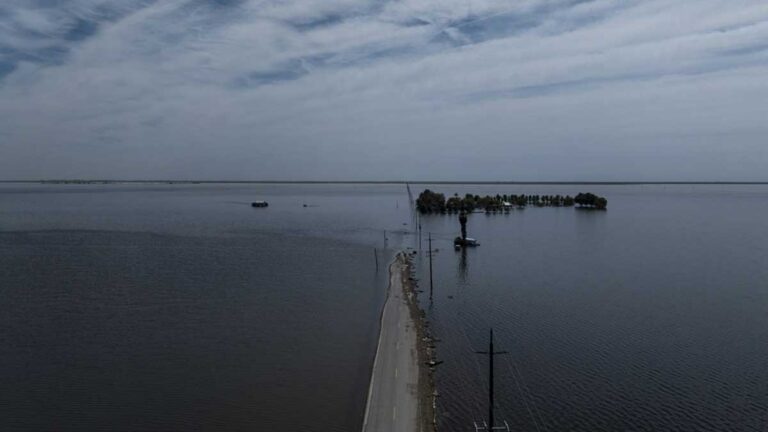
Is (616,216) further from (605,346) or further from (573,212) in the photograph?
(605,346)

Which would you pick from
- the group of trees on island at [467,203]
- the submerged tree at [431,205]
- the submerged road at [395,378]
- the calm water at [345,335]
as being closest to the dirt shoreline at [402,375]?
the submerged road at [395,378]

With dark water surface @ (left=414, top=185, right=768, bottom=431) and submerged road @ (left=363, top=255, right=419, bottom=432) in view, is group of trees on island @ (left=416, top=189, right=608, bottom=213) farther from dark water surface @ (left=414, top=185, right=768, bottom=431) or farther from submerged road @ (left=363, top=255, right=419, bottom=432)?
submerged road @ (left=363, top=255, right=419, bottom=432)

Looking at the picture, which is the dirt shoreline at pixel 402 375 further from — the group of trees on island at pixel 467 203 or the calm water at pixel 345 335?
the group of trees on island at pixel 467 203

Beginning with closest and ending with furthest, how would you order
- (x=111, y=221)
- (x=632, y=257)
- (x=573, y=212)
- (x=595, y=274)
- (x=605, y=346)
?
(x=605, y=346)
(x=595, y=274)
(x=632, y=257)
(x=111, y=221)
(x=573, y=212)

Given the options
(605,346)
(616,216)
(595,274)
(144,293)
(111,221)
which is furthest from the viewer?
(616,216)

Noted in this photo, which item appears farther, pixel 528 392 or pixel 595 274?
pixel 595 274

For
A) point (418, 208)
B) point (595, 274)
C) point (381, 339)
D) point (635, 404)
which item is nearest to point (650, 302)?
point (595, 274)

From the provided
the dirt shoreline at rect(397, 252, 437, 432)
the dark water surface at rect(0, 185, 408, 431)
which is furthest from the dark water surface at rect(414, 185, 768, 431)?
the dark water surface at rect(0, 185, 408, 431)
